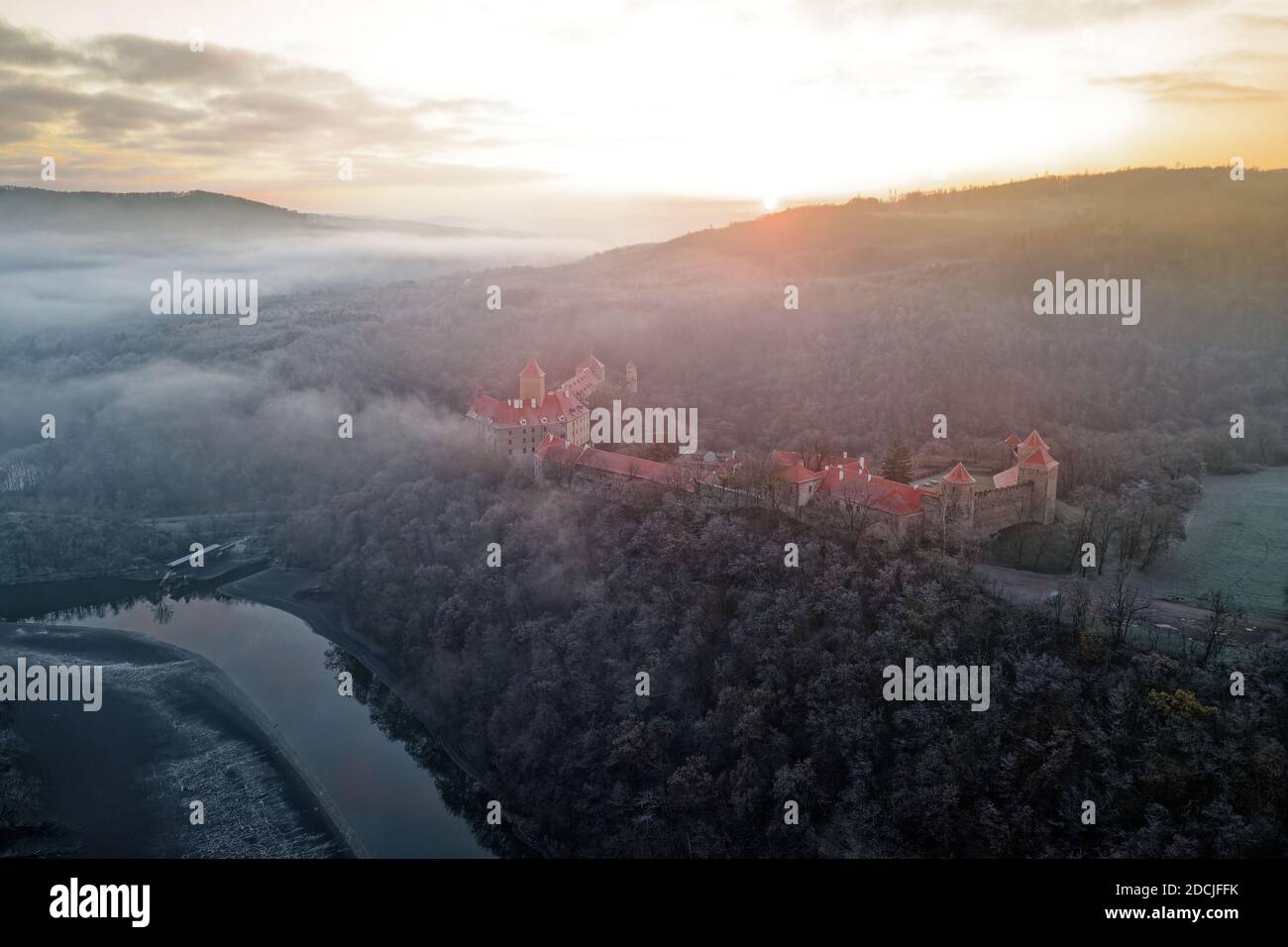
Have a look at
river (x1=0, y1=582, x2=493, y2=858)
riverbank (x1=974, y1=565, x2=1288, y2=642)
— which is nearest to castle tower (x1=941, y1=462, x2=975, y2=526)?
riverbank (x1=974, y1=565, x2=1288, y2=642)

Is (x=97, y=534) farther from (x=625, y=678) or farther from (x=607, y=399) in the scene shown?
(x=625, y=678)

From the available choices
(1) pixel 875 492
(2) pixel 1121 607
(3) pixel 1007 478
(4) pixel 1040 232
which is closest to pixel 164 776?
(1) pixel 875 492

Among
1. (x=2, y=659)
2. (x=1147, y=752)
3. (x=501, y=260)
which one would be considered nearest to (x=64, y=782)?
(x=2, y=659)

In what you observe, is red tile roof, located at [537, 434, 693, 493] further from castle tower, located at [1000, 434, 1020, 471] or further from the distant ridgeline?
the distant ridgeline

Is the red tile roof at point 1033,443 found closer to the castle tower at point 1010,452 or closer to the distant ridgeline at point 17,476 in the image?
the castle tower at point 1010,452

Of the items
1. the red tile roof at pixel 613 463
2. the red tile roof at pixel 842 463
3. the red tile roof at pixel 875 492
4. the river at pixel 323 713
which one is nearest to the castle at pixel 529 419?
the red tile roof at pixel 613 463

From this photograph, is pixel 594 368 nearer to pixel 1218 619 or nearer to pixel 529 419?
pixel 529 419
